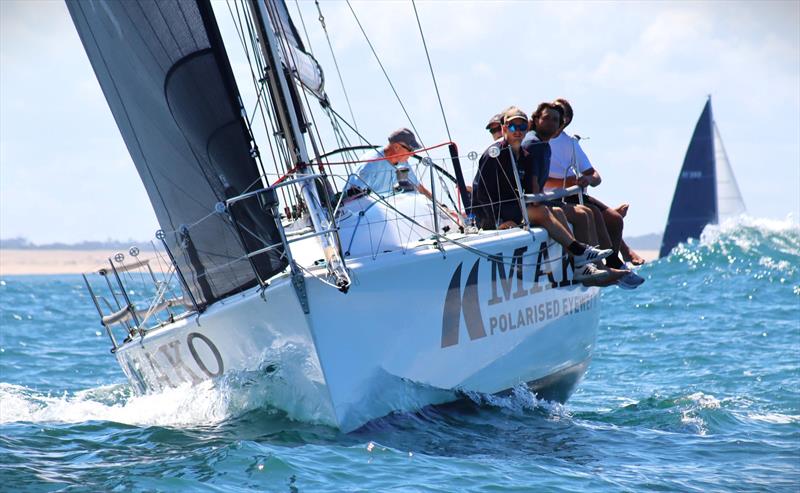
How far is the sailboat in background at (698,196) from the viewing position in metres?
33.1

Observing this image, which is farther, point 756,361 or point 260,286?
point 756,361

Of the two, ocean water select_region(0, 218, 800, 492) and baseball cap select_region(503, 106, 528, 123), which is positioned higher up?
baseball cap select_region(503, 106, 528, 123)

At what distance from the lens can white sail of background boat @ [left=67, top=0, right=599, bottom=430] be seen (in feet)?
18.3

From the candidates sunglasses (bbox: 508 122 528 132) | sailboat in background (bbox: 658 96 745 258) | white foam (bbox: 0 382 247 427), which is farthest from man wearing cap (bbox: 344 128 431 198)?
sailboat in background (bbox: 658 96 745 258)

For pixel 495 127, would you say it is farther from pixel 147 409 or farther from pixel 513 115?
pixel 147 409

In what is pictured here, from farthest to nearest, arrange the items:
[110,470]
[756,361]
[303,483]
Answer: [756,361]
[110,470]
[303,483]

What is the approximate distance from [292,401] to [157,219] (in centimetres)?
162

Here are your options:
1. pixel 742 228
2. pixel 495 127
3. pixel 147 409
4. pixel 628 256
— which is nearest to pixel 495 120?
pixel 495 127

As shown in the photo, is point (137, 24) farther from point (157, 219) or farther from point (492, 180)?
point (492, 180)

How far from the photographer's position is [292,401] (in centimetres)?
587

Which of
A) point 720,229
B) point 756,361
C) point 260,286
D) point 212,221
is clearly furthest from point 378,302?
point 720,229

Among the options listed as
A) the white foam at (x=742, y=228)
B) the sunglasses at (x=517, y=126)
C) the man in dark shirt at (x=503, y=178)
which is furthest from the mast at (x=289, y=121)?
the white foam at (x=742, y=228)

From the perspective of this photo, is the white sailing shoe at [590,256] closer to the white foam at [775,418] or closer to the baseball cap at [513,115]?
the baseball cap at [513,115]

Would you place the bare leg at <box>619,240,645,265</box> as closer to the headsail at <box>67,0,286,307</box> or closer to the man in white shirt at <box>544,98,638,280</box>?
the man in white shirt at <box>544,98,638,280</box>
